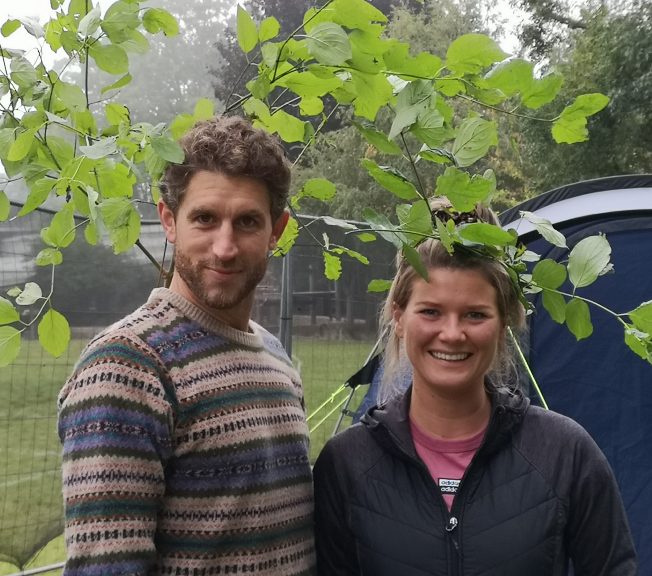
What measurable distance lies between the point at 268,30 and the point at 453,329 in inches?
25.0

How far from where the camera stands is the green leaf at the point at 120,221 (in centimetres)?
125

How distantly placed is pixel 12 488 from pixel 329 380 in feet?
6.47

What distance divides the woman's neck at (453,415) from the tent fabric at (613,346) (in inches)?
72.0

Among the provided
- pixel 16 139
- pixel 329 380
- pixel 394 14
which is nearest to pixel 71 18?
pixel 16 139

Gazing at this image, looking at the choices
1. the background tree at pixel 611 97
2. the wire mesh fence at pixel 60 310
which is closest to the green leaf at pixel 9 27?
the wire mesh fence at pixel 60 310

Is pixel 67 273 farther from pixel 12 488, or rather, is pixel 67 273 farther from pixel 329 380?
pixel 329 380

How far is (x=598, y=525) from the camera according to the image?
1423 mm

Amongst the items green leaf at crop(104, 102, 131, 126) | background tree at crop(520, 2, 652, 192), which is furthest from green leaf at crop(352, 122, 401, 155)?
background tree at crop(520, 2, 652, 192)

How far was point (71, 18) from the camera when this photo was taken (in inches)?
52.5

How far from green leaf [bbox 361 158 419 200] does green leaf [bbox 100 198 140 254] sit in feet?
1.28

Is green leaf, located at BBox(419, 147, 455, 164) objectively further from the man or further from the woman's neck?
the woman's neck

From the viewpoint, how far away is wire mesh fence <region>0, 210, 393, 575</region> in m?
3.41

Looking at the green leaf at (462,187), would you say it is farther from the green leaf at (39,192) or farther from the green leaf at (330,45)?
the green leaf at (39,192)

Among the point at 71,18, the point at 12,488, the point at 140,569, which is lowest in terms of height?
the point at 12,488
